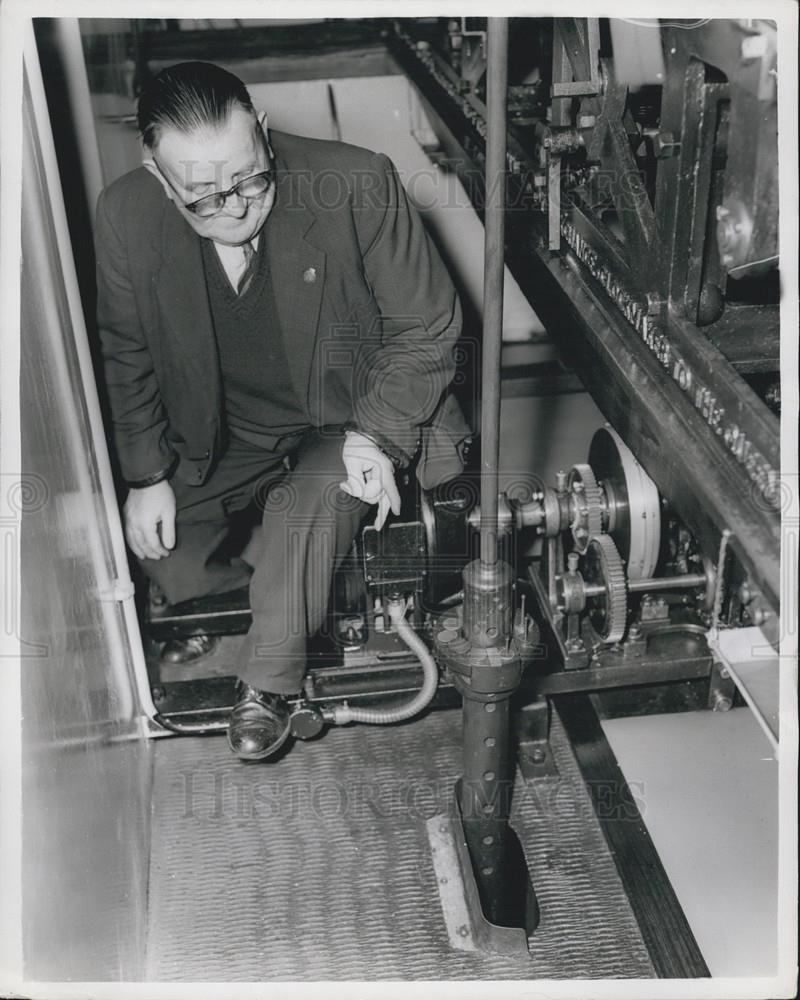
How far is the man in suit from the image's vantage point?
1.68 m

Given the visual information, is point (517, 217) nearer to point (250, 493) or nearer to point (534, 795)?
point (250, 493)

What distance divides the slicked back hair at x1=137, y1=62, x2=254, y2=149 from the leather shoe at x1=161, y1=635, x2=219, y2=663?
1.21 metres

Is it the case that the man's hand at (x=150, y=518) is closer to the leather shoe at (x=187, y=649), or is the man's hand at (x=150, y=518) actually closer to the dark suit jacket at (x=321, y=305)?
the dark suit jacket at (x=321, y=305)

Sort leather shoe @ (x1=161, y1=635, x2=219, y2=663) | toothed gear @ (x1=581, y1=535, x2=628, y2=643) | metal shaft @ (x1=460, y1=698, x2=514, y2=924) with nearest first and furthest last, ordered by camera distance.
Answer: metal shaft @ (x1=460, y1=698, x2=514, y2=924)
toothed gear @ (x1=581, y1=535, x2=628, y2=643)
leather shoe @ (x1=161, y1=635, x2=219, y2=663)

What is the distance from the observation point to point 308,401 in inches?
72.3

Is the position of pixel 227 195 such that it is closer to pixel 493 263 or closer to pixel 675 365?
pixel 493 263

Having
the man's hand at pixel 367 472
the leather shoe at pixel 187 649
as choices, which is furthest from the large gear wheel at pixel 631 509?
the leather shoe at pixel 187 649

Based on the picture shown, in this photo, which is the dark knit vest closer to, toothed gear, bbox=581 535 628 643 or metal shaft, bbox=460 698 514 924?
toothed gear, bbox=581 535 628 643

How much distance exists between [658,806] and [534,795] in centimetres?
24

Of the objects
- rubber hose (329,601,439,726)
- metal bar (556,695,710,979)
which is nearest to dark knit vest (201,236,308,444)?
rubber hose (329,601,439,726)

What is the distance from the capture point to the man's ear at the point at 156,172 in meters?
1.60

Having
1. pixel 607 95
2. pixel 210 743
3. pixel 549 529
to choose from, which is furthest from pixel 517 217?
pixel 210 743

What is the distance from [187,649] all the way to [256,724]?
54 cm

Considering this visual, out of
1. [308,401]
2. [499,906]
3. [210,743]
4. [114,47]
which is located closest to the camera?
[499,906]
